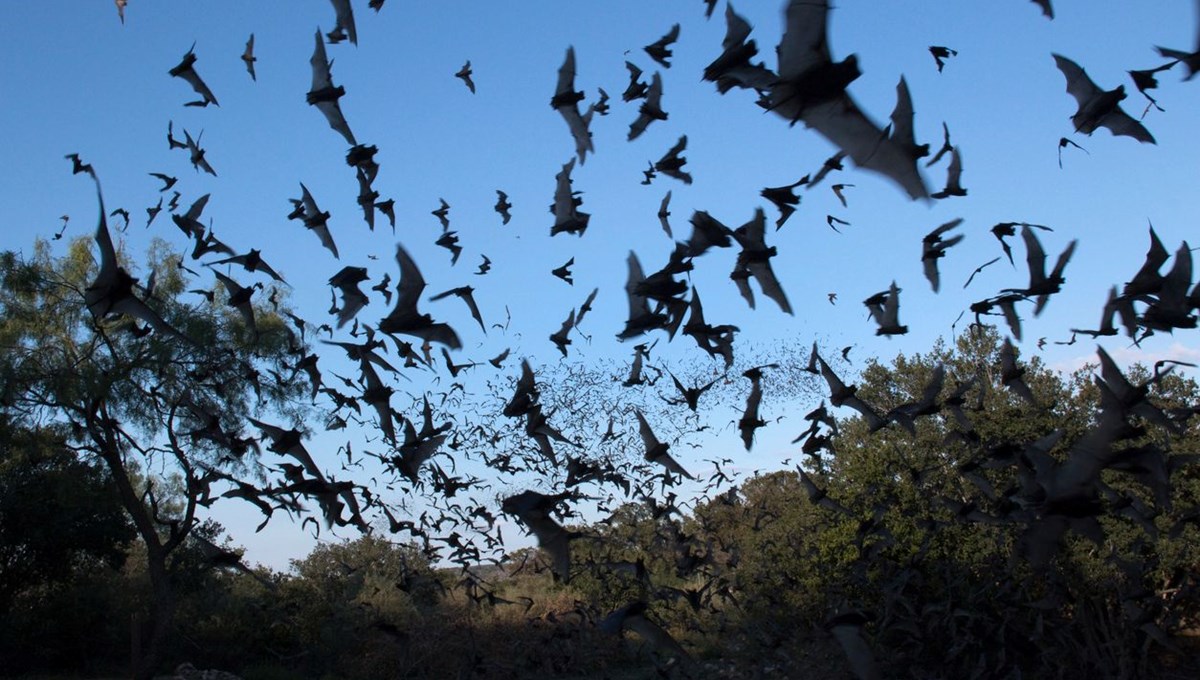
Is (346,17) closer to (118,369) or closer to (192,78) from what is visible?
(192,78)

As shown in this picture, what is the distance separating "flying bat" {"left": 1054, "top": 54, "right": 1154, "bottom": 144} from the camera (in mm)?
6004

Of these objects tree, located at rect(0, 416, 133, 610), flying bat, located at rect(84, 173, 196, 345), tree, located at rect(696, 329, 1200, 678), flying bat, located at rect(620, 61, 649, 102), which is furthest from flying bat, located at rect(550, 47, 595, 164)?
tree, located at rect(0, 416, 133, 610)

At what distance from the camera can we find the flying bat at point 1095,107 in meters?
6.00

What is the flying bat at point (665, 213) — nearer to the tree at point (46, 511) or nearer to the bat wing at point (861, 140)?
the bat wing at point (861, 140)

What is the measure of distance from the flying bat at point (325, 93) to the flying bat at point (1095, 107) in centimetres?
514

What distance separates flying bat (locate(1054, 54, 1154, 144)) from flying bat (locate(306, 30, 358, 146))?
514 cm

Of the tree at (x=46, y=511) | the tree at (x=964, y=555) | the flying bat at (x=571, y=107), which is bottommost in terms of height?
the tree at (x=964, y=555)

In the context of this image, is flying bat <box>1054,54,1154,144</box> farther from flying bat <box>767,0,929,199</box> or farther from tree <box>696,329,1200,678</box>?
tree <box>696,329,1200,678</box>

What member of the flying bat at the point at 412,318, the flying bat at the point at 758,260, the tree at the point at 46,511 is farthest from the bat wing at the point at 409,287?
the tree at the point at 46,511

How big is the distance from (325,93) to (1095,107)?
5.46 meters

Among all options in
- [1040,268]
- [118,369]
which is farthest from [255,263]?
[118,369]

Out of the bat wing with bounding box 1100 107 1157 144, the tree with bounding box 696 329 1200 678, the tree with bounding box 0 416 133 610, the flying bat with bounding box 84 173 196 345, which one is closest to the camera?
the flying bat with bounding box 84 173 196 345

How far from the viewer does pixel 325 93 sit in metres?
7.13

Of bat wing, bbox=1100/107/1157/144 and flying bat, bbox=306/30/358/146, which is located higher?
flying bat, bbox=306/30/358/146
